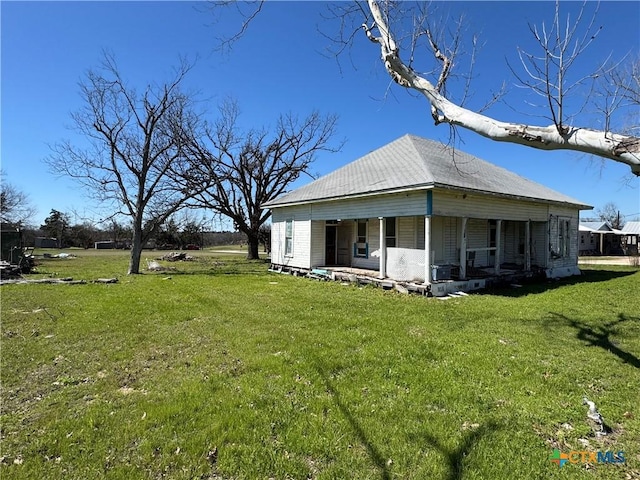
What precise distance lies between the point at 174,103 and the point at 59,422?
55.8ft

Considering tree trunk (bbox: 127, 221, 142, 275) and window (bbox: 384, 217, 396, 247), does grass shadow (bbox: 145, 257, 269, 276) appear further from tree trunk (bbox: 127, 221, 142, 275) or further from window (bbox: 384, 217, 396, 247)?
window (bbox: 384, 217, 396, 247)

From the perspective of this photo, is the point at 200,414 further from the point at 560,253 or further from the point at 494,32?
the point at 560,253

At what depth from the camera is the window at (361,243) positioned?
15.4 meters

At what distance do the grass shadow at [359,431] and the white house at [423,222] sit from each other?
279 inches

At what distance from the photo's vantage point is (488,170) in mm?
16250

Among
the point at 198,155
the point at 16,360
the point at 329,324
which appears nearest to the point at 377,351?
the point at 329,324

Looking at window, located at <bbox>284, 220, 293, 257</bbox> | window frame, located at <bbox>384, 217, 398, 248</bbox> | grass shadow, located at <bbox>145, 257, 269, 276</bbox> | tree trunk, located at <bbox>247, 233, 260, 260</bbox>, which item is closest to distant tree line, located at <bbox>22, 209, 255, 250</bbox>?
tree trunk, located at <bbox>247, 233, 260, 260</bbox>

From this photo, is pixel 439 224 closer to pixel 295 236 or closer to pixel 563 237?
pixel 295 236

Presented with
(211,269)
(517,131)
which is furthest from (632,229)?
(517,131)

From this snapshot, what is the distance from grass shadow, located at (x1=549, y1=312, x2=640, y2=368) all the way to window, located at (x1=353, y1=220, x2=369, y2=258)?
805 cm

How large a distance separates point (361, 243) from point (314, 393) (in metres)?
11.9

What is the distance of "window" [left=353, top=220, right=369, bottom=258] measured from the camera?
15.4 metres

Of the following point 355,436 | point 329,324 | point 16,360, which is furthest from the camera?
point 329,324

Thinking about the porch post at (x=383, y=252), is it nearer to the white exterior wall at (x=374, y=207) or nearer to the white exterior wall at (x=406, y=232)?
the white exterior wall at (x=374, y=207)
